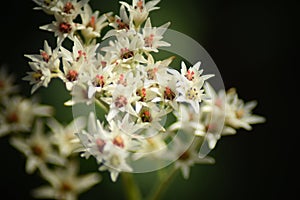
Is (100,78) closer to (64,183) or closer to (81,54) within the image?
(81,54)

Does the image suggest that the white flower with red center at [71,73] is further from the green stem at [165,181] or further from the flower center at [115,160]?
the green stem at [165,181]

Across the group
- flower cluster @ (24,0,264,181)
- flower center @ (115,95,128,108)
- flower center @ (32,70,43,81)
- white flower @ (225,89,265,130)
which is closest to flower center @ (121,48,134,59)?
flower cluster @ (24,0,264,181)

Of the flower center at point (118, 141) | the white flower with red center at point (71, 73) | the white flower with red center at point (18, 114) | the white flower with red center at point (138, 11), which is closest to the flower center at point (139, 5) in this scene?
the white flower with red center at point (138, 11)

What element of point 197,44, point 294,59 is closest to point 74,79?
point 197,44

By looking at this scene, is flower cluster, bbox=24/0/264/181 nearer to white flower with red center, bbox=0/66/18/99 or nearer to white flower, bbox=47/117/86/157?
white flower, bbox=47/117/86/157

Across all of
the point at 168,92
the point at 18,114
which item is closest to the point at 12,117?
the point at 18,114
